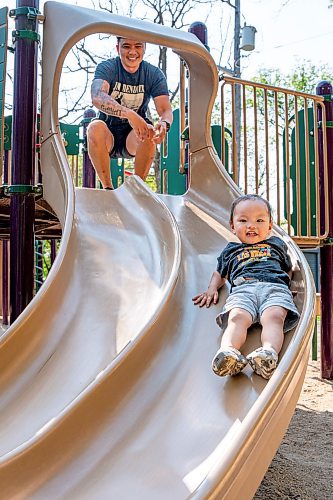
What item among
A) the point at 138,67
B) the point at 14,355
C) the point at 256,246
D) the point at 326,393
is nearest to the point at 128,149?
the point at 138,67

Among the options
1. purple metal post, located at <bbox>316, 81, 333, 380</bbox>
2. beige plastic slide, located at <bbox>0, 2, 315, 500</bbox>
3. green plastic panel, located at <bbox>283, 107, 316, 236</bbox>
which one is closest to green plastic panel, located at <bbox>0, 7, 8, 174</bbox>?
beige plastic slide, located at <bbox>0, 2, 315, 500</bbox>

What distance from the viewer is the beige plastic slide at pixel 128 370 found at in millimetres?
1659

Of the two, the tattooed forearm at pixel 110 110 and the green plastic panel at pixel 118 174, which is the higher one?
the green plastic panel at pixel 118 174

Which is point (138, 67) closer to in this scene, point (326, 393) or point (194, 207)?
point (194, 207)

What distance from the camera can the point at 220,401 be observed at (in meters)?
1.92

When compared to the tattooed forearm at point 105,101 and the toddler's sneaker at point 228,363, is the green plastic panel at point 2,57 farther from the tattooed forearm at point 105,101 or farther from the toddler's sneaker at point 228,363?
the toddler's sneaker at point 228,363

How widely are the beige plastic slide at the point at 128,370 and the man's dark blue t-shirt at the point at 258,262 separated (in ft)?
0.30

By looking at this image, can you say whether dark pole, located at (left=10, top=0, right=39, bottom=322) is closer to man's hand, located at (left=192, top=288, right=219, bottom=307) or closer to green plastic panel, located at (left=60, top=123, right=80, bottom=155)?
man's hand, located at (left=192, top=288, right=219, bottom=307)

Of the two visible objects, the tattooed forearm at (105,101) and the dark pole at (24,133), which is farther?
the tattooed forearm at (105,101)

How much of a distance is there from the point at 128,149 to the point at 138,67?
2.11 feet

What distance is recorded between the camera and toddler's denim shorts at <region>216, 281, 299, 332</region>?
2.20 meters

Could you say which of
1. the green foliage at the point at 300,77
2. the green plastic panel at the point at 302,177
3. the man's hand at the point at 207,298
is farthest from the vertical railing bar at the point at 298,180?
the green foliage at the point at 300,77

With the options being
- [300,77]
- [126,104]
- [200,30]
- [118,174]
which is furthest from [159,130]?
[300,77]

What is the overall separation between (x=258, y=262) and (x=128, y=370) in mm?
810
